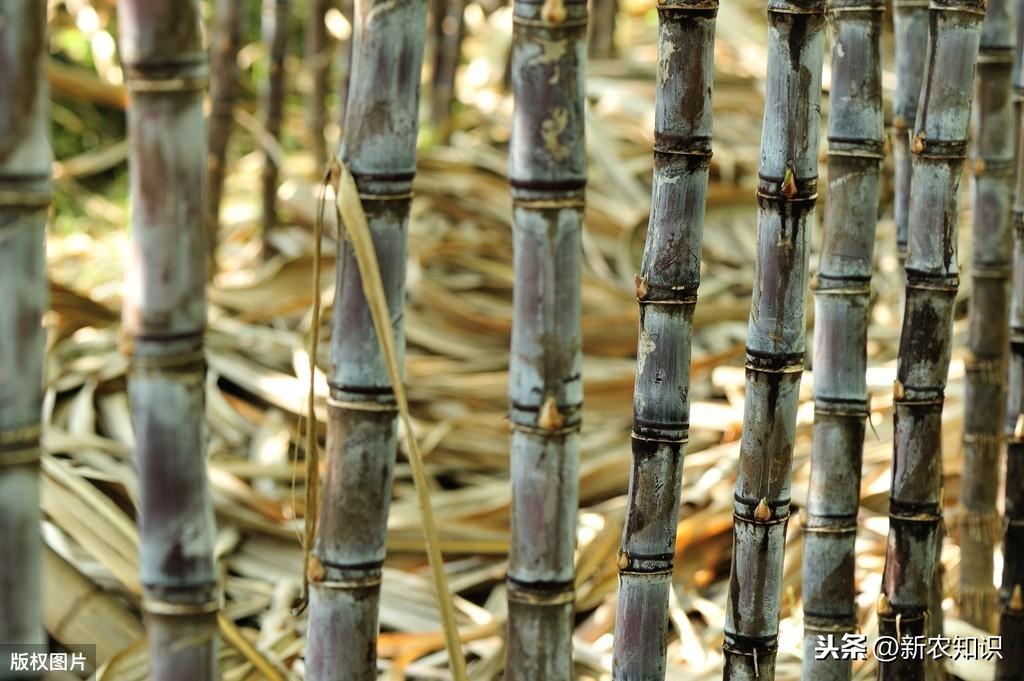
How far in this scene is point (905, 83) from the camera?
156cm

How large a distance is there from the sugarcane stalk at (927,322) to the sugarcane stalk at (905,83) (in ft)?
0.55

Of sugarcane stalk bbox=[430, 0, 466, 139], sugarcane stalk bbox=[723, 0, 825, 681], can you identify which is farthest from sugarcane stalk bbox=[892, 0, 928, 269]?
sugarcane stalk bbox=[430, 0, 466, 139]

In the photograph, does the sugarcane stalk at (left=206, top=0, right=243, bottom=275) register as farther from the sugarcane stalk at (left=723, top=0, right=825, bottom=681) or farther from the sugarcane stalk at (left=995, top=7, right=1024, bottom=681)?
the sugarcane stalk at (left=723, top=0, right=825, bottom=681)

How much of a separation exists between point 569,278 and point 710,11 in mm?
257

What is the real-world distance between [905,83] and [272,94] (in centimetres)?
199

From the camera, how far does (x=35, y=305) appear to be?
90 cm

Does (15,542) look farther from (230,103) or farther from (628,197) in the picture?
(628,197)

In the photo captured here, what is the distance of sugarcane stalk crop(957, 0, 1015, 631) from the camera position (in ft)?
5.48

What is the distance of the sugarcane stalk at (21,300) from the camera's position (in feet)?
2.83

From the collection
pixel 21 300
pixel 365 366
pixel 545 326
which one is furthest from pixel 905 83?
pixel 21 300

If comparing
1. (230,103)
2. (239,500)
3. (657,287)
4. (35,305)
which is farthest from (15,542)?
(230,103)

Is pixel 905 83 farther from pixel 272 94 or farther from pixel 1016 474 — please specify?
pixel 272 94

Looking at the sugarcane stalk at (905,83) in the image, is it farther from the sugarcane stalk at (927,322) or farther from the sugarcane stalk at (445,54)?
the sugarcane stalk at (445,54)

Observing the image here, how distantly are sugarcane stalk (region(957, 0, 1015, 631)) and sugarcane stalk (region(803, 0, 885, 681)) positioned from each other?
1.29ft
